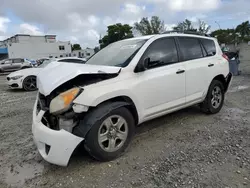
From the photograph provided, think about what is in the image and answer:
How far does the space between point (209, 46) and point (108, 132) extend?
3065mm

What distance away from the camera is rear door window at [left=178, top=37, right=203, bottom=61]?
404 cm

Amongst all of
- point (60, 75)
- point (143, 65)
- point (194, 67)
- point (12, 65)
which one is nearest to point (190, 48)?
point (194, 67)

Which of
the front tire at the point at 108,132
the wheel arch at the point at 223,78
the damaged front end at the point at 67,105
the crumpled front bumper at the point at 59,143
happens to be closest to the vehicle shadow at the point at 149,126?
the front tire at the point at 108,132

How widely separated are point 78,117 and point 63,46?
6084cm

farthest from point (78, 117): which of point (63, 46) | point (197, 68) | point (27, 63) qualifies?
point (63, 46)

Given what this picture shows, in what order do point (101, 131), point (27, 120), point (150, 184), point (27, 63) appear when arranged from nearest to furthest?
point (150, 184) < point (101, 131) < point (27, 120) < point (27, 63)

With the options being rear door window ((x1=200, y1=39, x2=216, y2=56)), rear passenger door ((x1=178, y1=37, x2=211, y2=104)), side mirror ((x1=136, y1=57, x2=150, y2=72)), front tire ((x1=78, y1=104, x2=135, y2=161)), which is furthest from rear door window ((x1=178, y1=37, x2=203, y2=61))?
front tire ((x1=78, y1=104, x2=135, y2=161))

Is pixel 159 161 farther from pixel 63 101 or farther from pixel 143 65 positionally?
pixel 63 101

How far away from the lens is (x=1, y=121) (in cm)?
511

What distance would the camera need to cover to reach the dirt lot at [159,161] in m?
2.54

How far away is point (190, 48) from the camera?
420 centimetres

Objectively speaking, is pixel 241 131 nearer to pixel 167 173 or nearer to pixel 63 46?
pixel 167 173

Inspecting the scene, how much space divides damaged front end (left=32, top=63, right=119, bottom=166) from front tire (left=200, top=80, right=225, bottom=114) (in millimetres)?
2483

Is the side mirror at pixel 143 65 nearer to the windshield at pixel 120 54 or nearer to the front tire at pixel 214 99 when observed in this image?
the windshield at pixel 120 54
